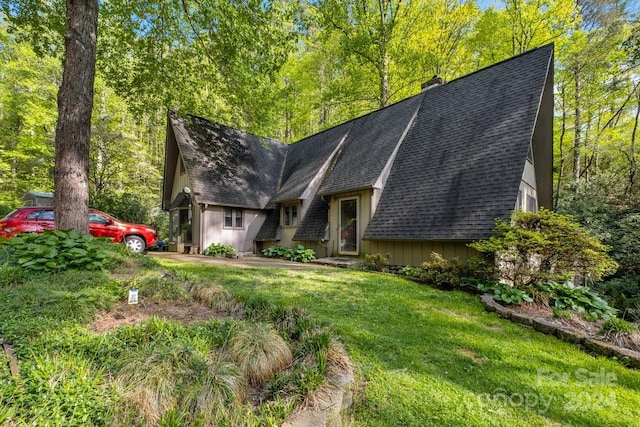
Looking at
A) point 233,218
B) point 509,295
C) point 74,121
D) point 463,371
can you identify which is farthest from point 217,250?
point 463,371

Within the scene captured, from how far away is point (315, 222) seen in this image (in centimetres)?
1112

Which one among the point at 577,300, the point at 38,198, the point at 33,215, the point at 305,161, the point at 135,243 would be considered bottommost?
the point at 577,300

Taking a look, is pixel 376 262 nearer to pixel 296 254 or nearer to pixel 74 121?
pixel 296 254

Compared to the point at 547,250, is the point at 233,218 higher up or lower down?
higher up

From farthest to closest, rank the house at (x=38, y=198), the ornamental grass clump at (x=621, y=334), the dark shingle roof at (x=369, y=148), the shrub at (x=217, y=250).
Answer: the house at (x=38, y=198) → the shrub at (x=217, y=250) → the dark shingle roof at (x=369, y=148) → the ornamental grass clump at (x=621, y=334)

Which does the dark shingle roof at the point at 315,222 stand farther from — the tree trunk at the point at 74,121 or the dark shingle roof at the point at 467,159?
the tree trunk at the point at 74,121

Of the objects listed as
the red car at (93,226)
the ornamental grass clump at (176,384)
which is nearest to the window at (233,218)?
the red car at (93,226)

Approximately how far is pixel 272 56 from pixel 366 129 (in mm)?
5232

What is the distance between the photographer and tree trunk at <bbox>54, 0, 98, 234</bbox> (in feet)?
16.8

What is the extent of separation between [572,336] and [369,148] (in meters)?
8.48

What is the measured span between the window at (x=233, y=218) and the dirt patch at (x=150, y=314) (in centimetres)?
937

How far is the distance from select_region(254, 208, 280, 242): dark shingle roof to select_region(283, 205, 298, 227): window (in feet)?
1.91

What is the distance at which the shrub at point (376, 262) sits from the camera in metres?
7.97

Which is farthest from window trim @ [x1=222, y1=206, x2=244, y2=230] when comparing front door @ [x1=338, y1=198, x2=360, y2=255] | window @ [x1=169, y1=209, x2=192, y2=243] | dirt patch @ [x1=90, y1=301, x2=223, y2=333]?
dirt patch @ [x1=90, y1=301, x2=223, y2=333]
